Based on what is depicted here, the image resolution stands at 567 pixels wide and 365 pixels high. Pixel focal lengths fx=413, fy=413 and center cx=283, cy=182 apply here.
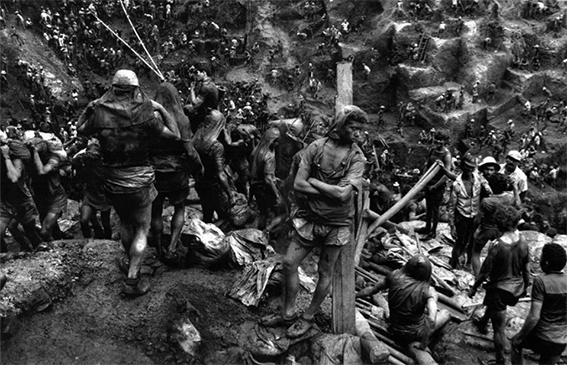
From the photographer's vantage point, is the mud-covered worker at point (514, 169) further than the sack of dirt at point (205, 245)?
Yes

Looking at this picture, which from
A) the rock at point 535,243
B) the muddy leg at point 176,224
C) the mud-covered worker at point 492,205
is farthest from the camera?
the rock at point 535,243

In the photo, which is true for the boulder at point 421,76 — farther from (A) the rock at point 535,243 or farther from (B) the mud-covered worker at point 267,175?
(B) the mud-covered worker at point 267,175

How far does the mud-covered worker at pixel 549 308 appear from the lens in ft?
12.1

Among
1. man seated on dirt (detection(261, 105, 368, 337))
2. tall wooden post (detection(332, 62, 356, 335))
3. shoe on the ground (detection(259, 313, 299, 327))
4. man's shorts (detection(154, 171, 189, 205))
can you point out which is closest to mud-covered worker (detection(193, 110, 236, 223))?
man's shorts (detection(154, 171, 189, 205))

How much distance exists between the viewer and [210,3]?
30.3m

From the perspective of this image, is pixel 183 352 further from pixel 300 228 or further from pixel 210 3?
pixel 210 3

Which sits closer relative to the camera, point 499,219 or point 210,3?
point 499,219

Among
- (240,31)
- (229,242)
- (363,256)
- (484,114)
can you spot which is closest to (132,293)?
(229,242)

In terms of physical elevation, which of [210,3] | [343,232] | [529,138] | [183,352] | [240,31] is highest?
[210,3]

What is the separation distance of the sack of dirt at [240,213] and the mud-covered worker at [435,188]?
10.9 feet

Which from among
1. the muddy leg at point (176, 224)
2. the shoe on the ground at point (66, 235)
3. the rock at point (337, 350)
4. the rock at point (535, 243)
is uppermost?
the muddy leg at point (176, 224)

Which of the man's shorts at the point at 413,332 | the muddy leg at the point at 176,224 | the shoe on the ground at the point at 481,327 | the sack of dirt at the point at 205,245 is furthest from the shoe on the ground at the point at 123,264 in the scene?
the shoe on the ground at the point at 481,327

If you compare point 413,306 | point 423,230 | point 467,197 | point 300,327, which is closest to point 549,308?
point 413,306

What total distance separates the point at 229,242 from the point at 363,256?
7.55 ft
